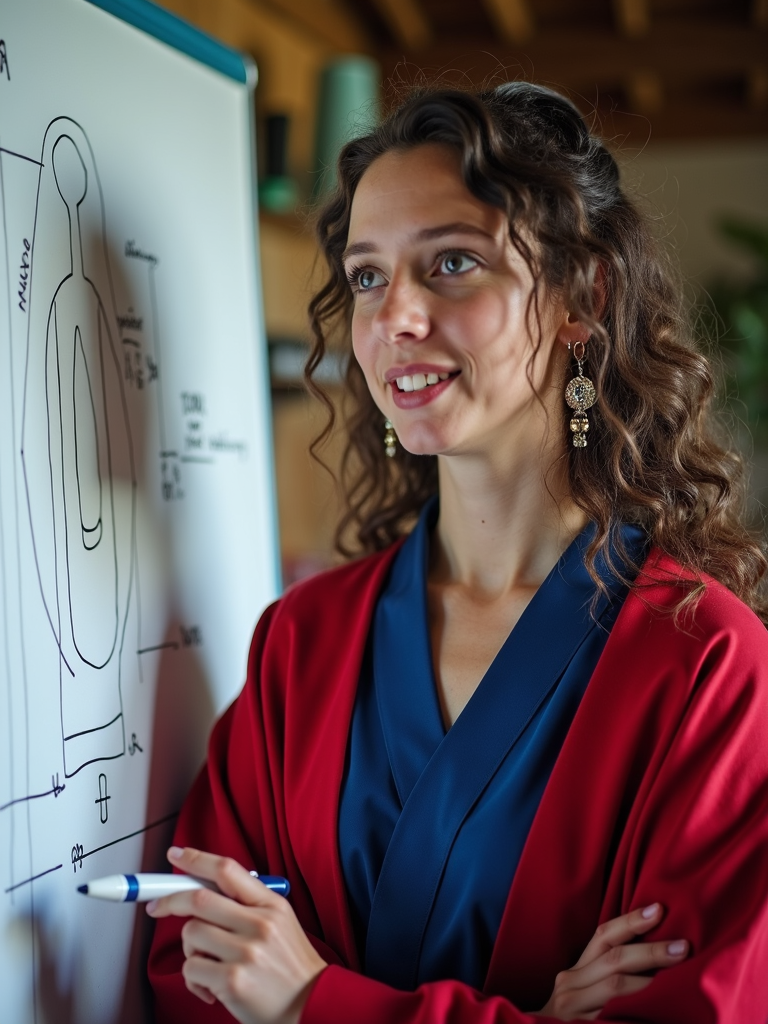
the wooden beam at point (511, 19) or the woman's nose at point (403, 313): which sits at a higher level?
the wooden beam at point (511, 19)

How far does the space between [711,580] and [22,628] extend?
2.46 feet

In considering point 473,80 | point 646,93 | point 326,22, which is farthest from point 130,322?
point 646,93

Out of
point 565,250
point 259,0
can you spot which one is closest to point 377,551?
point 565,250

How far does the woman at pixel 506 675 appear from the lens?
1.02m

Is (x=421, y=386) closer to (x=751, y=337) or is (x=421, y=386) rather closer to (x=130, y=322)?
(x=130, y=322)

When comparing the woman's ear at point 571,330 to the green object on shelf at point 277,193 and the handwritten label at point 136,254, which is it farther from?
the green object on shelf at point 277,193

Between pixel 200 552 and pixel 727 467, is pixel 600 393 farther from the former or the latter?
pixel 200 552

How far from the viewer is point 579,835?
1094 mm

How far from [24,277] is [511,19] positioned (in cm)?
336

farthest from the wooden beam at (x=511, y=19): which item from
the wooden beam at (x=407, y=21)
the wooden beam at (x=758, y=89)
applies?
the wooden beam at (x=758, y=89)

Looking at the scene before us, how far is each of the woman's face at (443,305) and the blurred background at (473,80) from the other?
1.71m

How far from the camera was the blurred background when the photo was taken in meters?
3.06

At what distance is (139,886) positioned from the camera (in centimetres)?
99

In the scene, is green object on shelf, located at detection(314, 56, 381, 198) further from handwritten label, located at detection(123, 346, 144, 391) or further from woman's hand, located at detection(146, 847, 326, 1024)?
woman's hand, located at detection(146, 847, 326, 1024)
